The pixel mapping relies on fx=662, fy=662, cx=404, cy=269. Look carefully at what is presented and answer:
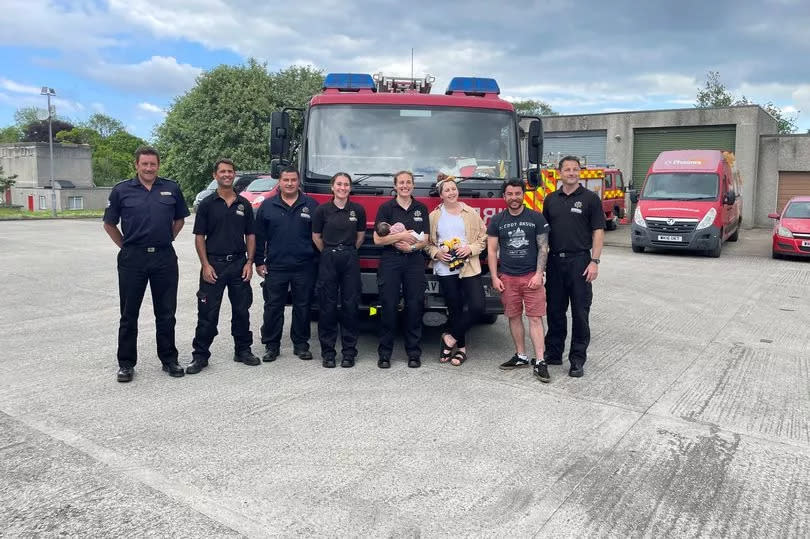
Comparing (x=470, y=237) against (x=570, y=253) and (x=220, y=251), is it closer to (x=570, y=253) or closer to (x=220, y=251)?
(x=570, y=253)

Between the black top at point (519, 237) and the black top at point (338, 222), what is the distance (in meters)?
1.20

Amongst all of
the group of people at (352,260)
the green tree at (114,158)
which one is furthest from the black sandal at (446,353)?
the green tree at (114,158)

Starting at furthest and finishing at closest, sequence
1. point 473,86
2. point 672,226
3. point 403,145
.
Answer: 1. point 672,226
2. point 473,86
3. point 403,145

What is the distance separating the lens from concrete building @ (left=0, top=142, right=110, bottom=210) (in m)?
65.5

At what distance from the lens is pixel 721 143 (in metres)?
27.0

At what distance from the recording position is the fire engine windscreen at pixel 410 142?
6539 mm

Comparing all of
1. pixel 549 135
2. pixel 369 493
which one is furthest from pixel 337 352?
pixel 549 135

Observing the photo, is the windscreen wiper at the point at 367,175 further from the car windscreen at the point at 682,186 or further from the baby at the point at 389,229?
the car windscreen at the point at 682,186

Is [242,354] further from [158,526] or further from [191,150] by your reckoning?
Answer: [191,150]

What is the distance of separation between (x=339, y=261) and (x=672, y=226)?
11.9 metres

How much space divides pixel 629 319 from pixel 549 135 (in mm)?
24297

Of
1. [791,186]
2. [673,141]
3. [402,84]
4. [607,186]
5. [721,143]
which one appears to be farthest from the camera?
[673,141]

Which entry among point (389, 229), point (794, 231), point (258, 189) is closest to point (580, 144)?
point (794, 231)

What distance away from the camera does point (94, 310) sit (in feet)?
28.2
